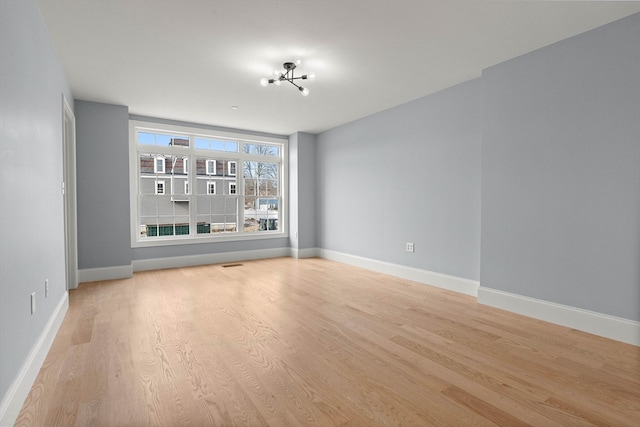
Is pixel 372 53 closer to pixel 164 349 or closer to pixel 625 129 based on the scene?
pixel 625 129

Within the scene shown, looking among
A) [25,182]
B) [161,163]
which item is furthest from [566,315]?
[161,163]

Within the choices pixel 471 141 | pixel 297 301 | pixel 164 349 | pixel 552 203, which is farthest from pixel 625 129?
pixel 164 349

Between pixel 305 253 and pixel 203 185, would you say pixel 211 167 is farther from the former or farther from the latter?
pixel 305 253

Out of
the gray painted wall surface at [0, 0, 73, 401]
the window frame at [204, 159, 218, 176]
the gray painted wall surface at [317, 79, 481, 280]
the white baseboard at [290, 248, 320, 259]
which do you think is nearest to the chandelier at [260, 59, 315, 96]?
the gray painted wall surface at [317, 79, 481, 280]

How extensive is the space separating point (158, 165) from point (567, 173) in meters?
5.83

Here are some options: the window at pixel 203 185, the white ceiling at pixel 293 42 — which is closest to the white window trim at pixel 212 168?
the window at pixel 203 185

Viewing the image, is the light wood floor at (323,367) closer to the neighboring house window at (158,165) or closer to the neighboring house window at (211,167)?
the neighboring house window at (158,165)

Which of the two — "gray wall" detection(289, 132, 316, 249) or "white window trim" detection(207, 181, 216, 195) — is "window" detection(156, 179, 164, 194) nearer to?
"white window trim" detection(207, 181, 216, 195)

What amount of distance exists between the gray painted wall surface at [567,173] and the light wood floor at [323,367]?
0.47 meters

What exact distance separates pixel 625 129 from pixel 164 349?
410cm

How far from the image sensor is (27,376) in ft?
5.99

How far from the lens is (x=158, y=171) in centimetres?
553

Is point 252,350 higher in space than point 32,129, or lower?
lower

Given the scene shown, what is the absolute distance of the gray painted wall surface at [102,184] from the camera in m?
4.54
